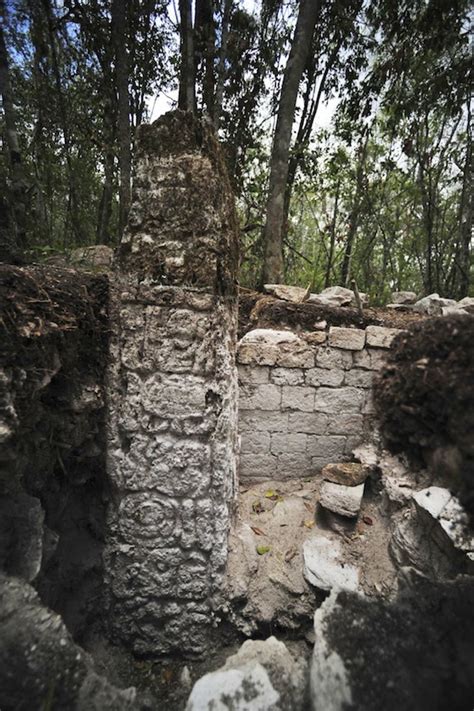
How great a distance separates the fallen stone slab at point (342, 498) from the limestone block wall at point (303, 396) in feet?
1.21

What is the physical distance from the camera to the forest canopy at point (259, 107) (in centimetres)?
489

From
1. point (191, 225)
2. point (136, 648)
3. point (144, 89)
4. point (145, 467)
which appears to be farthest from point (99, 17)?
point (136, 648)

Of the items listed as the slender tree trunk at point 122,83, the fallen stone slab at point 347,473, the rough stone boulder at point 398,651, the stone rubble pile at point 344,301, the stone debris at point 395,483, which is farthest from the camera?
the slender tree trunk at point 122,83

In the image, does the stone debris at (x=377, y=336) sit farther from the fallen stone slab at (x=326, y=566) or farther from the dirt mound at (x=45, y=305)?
the dirt mound at (x=45, y=305)

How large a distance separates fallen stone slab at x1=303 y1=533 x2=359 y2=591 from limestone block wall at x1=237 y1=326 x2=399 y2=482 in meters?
0.65

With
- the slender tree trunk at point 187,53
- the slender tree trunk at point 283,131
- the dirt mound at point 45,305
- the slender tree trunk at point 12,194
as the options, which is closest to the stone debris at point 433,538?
the dirt mound at point 45,305

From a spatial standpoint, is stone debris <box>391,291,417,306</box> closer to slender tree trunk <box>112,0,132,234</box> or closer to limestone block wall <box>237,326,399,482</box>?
limestone block wall <box>237,326,399,482</box>

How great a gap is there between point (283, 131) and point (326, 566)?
209 inches

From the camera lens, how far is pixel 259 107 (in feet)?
24.3

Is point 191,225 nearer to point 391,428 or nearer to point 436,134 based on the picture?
point 391,428

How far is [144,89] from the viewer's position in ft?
25.1

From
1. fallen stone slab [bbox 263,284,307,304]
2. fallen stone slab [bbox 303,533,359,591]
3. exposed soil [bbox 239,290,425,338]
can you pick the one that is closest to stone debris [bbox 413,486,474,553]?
fallen stone slab [bbox 303,533,359,591]

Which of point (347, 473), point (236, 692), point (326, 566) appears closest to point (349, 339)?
point (347, 473)

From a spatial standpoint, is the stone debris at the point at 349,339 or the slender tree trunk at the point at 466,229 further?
the slender tree trunk at the point at 466,229
